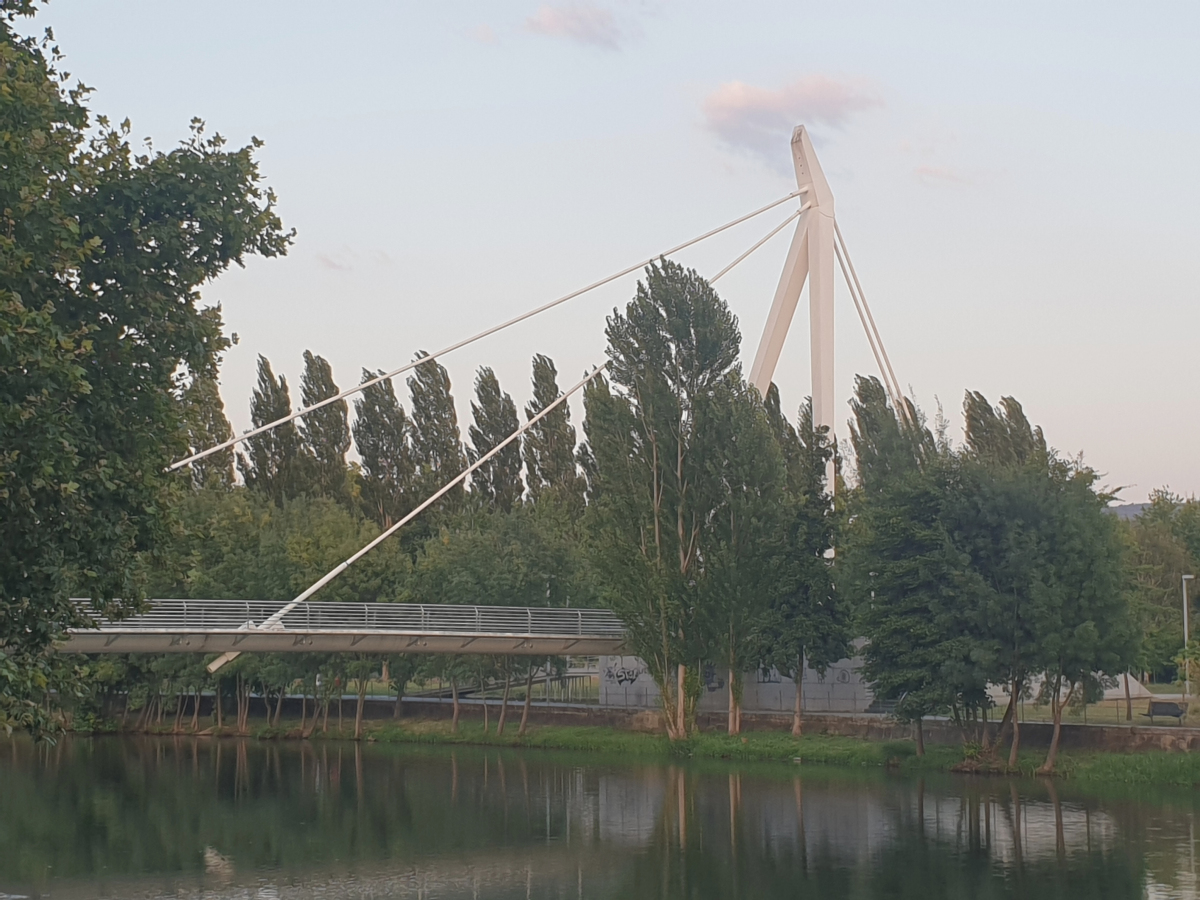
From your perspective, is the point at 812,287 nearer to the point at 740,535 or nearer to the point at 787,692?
the point at 740,535

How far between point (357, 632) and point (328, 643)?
836mm

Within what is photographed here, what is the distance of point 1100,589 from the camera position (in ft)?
91.9

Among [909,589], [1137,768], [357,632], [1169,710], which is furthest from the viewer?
[357,632]

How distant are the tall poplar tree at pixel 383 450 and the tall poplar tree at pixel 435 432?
0.60m

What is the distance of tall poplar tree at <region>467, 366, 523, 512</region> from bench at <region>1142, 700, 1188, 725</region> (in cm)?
2843

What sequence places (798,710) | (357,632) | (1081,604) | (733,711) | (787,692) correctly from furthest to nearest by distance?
(787,692) → (733,711) → (798,710) → (357,632) → (1081,604)

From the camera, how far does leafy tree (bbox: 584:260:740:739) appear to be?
35469mm

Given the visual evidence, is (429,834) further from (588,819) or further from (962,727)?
(962,727)

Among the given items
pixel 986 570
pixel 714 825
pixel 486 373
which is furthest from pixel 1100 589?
pixel 486 373

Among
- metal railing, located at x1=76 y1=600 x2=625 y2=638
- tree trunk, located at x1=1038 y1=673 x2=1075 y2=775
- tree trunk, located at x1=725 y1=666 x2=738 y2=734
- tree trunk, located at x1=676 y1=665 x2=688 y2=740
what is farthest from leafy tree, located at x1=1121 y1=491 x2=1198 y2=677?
metal railing, located at x1=76 y1=600 x2=625 y2=638

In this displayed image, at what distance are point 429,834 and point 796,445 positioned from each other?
29154 millimetres

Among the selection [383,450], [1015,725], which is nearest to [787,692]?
[1015,725]

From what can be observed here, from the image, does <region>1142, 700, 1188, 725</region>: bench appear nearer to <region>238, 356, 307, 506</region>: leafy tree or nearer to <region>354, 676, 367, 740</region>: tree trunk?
<region>354, 676, 367, 740</region>: tree trunk

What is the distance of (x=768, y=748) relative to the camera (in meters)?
33.9
